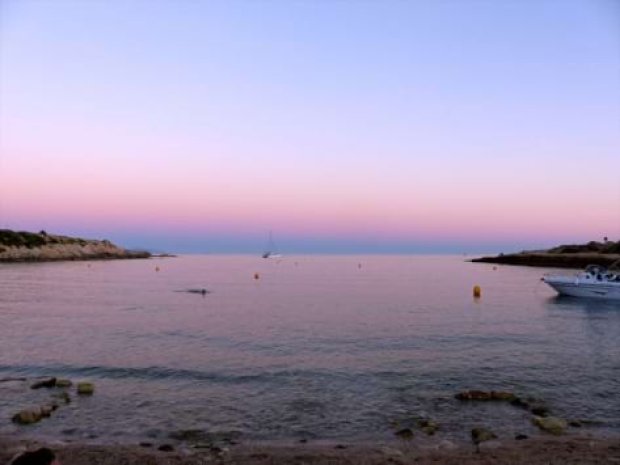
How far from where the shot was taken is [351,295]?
2183 inches

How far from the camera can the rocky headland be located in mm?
131000

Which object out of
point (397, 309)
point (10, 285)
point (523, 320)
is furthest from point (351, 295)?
point (10, 285)

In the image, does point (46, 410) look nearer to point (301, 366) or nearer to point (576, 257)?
point (301, 366)

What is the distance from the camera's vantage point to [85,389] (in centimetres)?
1678

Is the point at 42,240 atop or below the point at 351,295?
atop

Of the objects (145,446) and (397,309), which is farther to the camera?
(397,309)

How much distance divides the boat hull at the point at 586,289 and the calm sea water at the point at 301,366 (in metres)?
6.81

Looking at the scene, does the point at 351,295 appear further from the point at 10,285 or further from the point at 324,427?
the point at 324,427

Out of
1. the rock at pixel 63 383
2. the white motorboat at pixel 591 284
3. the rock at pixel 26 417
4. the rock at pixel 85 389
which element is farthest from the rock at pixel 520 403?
the white motorboat at pixel 591 284

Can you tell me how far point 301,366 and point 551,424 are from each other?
9683 millimetres

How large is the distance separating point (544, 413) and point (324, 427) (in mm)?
6104

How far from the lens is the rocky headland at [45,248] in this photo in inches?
5157

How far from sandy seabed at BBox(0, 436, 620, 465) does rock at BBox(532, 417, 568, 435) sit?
0.80 meters

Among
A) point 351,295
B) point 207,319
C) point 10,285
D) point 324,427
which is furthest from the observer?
point 10,285
